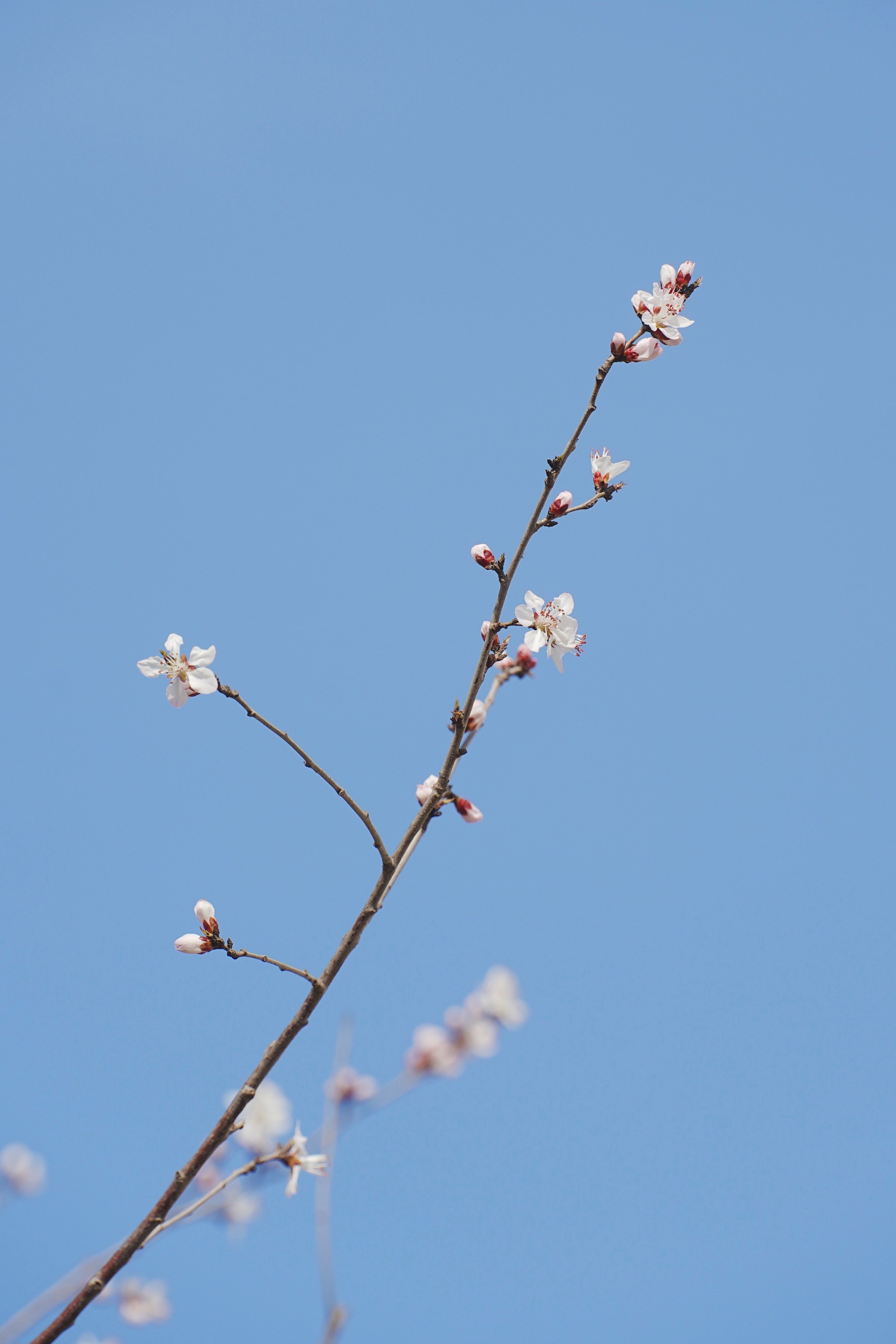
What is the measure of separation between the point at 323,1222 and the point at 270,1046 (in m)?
1.07

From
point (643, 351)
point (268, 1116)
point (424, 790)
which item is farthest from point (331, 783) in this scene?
point (268, 1116)

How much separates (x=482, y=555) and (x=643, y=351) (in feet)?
2.91

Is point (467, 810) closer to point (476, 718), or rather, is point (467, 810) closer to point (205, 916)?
point (476, 718)

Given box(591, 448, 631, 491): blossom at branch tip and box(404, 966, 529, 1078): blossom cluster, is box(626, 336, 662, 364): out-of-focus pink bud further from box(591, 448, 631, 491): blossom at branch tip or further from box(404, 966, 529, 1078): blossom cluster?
box(404, 966, 529, 1078): blossom cluster

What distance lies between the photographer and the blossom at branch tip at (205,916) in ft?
8.34

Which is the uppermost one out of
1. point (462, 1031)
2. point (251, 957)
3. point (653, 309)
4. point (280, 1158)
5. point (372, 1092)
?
point (653, 309)

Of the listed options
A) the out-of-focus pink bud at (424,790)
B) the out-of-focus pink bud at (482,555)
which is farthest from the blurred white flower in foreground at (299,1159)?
the out-of-focus pink bud at (482,555)

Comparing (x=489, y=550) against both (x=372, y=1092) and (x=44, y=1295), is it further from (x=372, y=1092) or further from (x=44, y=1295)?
(x=372, y=1092)

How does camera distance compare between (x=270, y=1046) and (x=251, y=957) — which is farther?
(x=251, y=957)

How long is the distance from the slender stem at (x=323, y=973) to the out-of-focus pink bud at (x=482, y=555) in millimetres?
519

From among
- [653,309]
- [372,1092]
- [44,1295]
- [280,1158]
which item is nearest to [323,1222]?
[280,1158]

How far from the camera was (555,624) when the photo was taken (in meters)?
2.80

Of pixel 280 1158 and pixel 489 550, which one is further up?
pixel 489 550

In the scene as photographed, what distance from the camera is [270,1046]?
191cm
